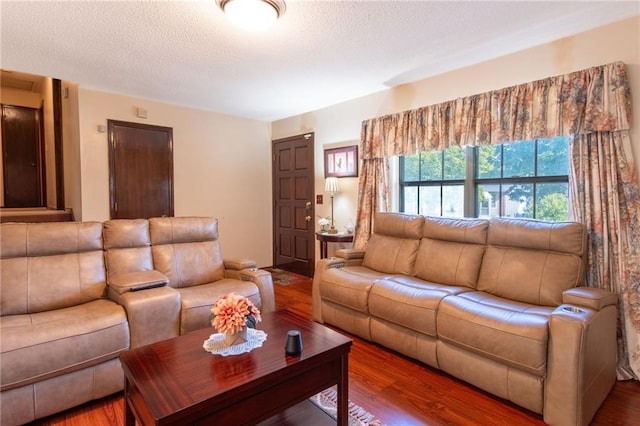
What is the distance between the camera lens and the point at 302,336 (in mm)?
1771

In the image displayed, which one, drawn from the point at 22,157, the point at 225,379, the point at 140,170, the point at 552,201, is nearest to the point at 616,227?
the point at 552,201

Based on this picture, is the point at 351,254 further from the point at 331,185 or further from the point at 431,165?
the point at 431,165

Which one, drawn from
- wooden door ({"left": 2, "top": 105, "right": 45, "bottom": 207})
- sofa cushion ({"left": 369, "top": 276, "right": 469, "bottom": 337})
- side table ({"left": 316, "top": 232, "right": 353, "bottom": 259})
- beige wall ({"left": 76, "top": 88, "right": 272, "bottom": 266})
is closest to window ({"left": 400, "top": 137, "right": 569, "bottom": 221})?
side table ({"left": 316, "top": 232, "right": 353, "bottom": 259})

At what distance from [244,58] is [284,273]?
327cm

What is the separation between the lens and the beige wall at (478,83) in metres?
2.27

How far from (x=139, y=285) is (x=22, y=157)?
→ 5.24 metres

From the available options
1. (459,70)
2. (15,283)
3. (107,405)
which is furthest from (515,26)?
(15,283)

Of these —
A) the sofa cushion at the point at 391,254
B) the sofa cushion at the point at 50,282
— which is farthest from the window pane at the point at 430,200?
the sofa cushion at the point at 50,282

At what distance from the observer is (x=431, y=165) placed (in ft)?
11.7

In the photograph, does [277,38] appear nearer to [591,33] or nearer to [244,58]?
[244,58]

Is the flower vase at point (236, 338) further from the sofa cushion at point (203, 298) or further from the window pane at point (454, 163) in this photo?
the window pane at point (454, 163)

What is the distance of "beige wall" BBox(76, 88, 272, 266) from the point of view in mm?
3844

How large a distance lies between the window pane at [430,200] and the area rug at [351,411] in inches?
87.6

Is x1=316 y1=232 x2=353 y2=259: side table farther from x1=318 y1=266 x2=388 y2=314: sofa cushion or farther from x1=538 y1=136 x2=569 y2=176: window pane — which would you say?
x1=538 y1=136 x2=569 y2=176: window pane
